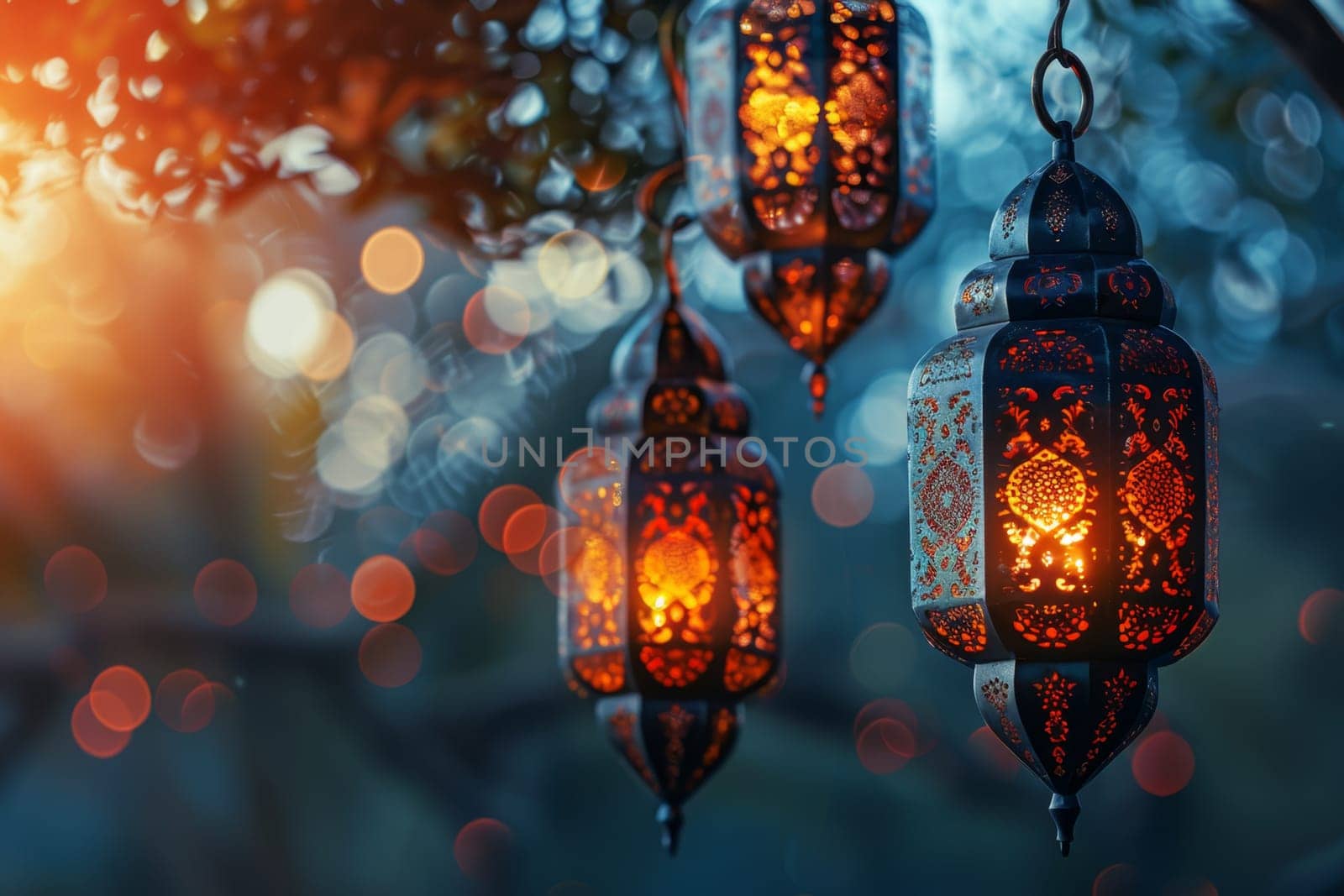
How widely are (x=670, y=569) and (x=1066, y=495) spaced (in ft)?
1.87

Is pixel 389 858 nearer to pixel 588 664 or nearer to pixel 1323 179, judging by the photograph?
pixel 1323 179

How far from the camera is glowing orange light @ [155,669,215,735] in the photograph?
498cm

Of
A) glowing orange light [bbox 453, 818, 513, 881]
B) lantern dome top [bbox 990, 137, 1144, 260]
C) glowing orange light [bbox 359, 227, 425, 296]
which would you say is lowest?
glowing orange light [bbox 453, 818, 513, 881]

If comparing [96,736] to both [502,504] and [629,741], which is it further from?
[629,741]

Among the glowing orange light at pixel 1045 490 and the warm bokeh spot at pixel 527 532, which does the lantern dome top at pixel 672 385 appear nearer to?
the glowing orange light at pixel 1045 490

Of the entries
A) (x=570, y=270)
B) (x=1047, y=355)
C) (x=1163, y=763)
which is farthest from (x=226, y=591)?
(x=1047, y=355)

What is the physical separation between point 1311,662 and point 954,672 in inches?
38.8

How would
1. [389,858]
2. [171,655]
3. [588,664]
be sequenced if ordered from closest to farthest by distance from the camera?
[588,664] → [171,655] → [389,858]

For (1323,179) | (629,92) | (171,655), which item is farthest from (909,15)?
(1323,179)

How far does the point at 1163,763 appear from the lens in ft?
16.7

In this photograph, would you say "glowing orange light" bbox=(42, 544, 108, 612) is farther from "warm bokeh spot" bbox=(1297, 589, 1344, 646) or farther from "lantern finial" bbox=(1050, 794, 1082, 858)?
"lantern finial" bbox=(1050, 794, 1082, 858)

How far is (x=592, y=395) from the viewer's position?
5.16 meters

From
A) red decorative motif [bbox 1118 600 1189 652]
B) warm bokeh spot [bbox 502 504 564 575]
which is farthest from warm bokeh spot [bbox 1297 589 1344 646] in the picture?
red decorative motif [bbox 1118 600 1189 652]

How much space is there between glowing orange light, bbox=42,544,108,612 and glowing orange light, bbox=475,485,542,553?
1056mm
